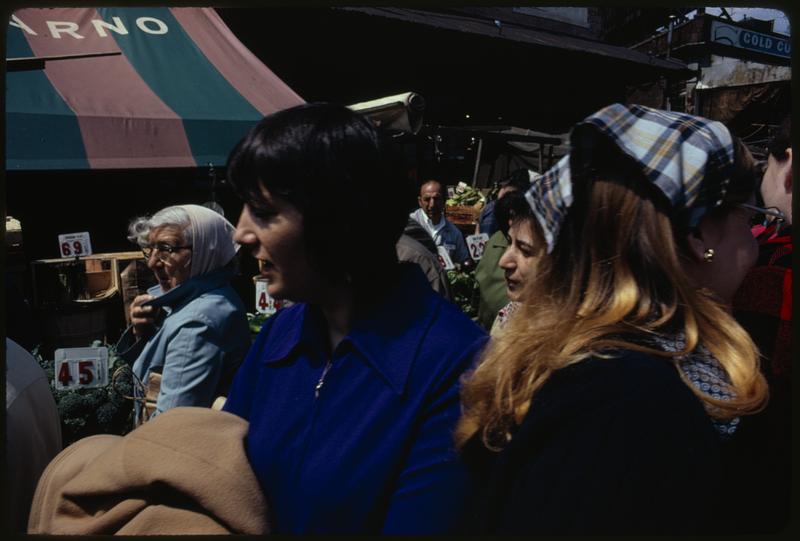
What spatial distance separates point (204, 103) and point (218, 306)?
162 inches

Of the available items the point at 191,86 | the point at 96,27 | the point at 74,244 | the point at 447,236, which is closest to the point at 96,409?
the point at 74,244

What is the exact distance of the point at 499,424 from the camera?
1044 mm

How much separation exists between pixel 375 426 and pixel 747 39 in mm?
19294

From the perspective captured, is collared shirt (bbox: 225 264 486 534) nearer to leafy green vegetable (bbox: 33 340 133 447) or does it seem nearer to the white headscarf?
the white headscarf

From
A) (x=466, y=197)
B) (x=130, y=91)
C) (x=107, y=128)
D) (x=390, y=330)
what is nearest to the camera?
(x=390, y=330)

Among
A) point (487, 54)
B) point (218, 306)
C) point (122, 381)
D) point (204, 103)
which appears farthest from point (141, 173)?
point (487, 54)

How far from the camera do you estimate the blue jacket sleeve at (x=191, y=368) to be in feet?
8.24

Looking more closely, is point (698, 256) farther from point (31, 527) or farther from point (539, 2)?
point (31, 527)

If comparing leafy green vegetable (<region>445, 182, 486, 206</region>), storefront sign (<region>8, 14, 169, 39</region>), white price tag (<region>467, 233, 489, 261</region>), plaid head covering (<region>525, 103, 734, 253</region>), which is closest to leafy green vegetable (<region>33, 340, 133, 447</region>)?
plaid head covering (<region>525, 103, 734, 253</region>)

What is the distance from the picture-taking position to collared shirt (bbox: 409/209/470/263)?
6668 mm

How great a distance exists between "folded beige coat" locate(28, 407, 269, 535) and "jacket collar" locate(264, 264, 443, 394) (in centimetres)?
30

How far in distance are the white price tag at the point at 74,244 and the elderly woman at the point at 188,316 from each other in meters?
2.48

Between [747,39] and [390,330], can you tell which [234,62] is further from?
[747,39]

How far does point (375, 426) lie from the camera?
1238 millimetres
